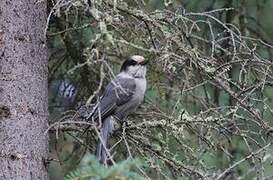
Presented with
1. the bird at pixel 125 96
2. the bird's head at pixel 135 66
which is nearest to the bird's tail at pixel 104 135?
the bird at pixel 125 96

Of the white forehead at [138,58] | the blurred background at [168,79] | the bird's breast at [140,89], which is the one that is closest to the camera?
the blurred background at [168,79]

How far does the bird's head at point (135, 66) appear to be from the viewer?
14.5ft

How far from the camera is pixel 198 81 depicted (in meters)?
4.34

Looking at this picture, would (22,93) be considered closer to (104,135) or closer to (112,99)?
(104,135)

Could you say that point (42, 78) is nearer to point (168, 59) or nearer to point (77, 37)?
point (168, 59)

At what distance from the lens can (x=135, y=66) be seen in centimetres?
454

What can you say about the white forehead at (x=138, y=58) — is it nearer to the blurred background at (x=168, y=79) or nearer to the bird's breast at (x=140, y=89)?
the blurred background at (x=168, y=79)

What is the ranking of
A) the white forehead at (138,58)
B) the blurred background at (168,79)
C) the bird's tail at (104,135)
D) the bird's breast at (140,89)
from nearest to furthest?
the blurred background at (168,79) < the bird's tail at (104,135) < the white forehead at (138,58) < the bird's breast at (140,89)

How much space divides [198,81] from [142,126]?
0.50 meters

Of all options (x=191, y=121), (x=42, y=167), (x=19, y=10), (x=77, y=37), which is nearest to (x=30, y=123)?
(x=42, y=167)

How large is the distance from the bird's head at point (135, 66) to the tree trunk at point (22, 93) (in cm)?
75

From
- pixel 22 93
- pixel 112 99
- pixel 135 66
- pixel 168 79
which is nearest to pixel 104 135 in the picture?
pixel 112 99

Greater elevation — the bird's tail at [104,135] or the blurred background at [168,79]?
the blurred background at [168,79]

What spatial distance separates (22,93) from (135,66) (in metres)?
0.99
